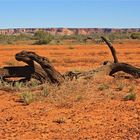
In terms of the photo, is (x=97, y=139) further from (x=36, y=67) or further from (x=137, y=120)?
(x=36, y=67)

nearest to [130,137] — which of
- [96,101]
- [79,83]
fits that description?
[96,101]

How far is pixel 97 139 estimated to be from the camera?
8.38 meters

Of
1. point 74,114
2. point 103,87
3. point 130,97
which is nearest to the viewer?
point 74,114

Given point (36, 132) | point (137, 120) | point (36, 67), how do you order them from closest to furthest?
point (36, 132), point (137, 120), point (36, 67)

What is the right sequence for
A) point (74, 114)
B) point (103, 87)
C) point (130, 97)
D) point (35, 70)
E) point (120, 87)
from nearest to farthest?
1. point (74, 114)
2. point (130, 97)
3. point (35, 70)
4. point (103, 87)
5. point (120, 87)

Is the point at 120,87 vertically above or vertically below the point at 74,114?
above

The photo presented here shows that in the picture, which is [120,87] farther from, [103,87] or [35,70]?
[35,70]

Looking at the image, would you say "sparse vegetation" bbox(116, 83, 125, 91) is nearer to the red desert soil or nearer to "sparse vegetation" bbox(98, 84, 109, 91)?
the red desert soil

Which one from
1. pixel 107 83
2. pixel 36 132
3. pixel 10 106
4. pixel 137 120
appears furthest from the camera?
pixel 107 83

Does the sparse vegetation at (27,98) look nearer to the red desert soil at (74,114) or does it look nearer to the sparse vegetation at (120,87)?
the red desert soil at (74,114)

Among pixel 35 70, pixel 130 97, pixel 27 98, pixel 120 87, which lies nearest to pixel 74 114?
pixel 27 98

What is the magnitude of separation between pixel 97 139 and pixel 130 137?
648 mm

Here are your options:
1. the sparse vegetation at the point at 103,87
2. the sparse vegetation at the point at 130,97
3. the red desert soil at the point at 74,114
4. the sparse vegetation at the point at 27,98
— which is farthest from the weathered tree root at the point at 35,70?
the sparse vegetation at the point at 130,97

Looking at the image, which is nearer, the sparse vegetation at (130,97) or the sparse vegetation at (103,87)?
the sparse vegetation at (130,97)
